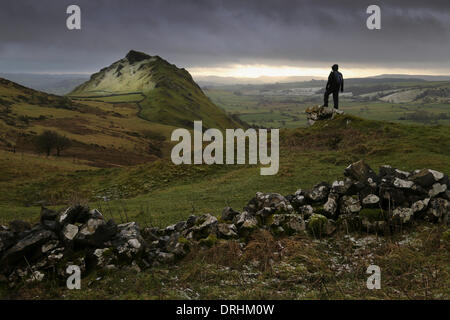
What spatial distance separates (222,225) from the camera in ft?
36.7

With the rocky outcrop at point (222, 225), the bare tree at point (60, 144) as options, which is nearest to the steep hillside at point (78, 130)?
the bare tree at point (60, 144)

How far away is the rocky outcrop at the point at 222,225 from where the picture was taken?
29.7 ft

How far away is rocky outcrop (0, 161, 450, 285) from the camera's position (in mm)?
9039

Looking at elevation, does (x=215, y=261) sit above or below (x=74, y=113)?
below

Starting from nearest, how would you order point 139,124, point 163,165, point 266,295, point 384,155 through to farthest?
1. point 266,295
2. point 384,155
3. point 163,165
4. point 139,124

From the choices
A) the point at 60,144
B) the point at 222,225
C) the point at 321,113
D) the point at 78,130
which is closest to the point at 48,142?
the point at 60,144

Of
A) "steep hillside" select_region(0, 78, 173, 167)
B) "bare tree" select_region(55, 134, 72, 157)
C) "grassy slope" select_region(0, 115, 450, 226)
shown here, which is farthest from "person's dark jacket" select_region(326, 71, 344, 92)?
"bare tree" select_region(55, 134, 72, 157)

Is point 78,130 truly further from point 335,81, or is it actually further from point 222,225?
point 222,225

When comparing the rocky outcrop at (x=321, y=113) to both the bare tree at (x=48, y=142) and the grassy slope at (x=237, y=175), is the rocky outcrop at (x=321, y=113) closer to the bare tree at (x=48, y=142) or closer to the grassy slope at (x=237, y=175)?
the grassy slope at (x=237, y=175)

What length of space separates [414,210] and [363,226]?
2023 millimetres

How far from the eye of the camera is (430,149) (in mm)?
27406
